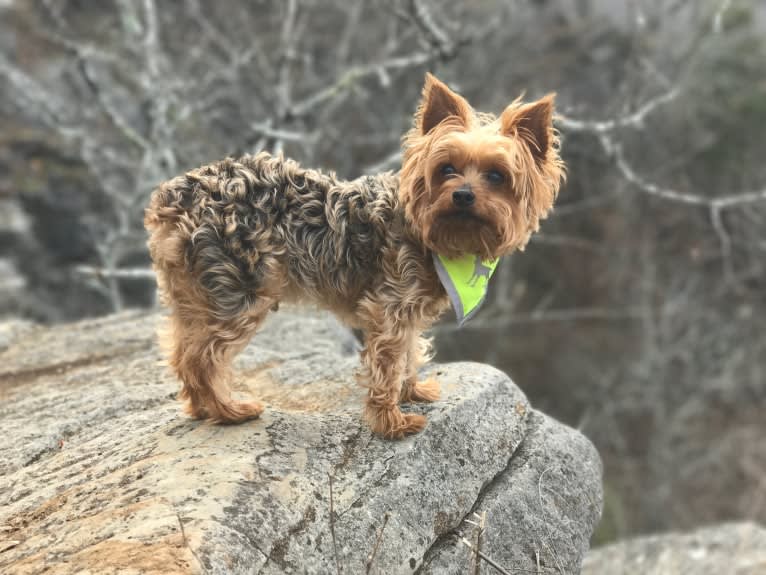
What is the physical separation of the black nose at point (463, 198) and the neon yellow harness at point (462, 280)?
467mm

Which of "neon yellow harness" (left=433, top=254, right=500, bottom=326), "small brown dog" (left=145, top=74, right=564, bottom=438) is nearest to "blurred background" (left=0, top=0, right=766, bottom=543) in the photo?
"small brown dog" (left=145, top=74, right=564, bottom=438)

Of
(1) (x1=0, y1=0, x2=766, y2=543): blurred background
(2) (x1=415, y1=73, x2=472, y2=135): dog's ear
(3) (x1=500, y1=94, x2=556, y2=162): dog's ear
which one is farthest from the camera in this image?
(1) (x1=0, y1=0, x2=766, y2=543): blurred background

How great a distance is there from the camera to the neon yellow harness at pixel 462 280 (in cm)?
522

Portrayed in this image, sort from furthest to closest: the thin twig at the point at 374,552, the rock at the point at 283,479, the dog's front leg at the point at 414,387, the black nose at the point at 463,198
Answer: the dog's front leg at the point at 414,387 < the black nose at the point at 463,198 < the thin twig at the point at 374,552 < the rock at the point at 283,479

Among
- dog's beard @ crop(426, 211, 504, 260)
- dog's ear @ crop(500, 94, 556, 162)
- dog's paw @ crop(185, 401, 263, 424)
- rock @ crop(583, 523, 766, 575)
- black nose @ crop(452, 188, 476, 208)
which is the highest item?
dog's ear @ crop(500, 94, 556, 162)

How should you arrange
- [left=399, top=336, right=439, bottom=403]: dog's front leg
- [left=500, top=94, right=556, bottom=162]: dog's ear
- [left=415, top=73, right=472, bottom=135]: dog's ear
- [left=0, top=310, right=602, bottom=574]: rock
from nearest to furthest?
[left=0, top=310, right=602, bottom=574]: rock → [left=500, top=94, right=556, bottom=162]: dog's ear → [left=415, top=73, right=472, bottom=135]: dog's ear → [left=399, top=336, right=439, bottom=403]: dog's front leg

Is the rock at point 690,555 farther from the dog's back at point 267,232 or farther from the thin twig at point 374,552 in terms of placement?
the dog's back at point 267,232

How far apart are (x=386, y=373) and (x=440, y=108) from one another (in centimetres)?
194

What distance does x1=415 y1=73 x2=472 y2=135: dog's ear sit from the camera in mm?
5281

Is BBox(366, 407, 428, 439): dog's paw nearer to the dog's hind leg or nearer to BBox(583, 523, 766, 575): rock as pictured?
the dog's hind leg

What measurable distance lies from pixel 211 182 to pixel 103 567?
254cm

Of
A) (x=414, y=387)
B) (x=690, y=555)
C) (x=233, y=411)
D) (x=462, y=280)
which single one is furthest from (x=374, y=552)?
(x=690, y=555)

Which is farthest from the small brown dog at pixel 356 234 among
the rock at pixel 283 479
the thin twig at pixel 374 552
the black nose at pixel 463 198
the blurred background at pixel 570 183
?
the blurred background at pixel 570 183

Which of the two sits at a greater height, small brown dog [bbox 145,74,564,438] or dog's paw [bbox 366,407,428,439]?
small brown dog [bbox 145,74,564,438]
